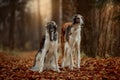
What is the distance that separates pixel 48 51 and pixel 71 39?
43.0 inches

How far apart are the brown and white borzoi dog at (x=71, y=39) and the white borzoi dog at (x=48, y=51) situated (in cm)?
79

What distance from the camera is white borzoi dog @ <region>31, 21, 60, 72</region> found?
12266 millimetres

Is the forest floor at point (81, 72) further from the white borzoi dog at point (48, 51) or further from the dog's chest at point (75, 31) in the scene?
the dog's chest at point (75, 31)

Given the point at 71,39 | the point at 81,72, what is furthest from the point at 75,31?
the point at 81,72

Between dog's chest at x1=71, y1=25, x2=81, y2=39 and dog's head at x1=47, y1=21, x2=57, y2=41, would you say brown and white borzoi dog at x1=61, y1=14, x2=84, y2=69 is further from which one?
dog's head at x1=47, y1=21, x2=57, y2=41

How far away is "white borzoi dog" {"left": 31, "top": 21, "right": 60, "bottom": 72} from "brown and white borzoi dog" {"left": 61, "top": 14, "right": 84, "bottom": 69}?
787mm

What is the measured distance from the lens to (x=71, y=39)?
43.4ft

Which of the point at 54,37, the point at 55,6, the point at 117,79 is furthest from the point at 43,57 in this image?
the point at 55,6

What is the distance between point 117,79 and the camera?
10.8m

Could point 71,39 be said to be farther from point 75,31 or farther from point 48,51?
point 48,51

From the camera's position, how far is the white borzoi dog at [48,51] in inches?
483

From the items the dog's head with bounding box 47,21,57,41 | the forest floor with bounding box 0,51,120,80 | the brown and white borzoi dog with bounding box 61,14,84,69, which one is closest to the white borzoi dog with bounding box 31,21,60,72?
the dog's head with bounding box 47,21,57,41

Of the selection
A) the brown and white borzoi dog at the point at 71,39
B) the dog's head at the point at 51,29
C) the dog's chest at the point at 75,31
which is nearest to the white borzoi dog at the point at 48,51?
the dog's head at the point at 51,29

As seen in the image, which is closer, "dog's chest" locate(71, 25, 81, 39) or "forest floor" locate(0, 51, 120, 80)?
"forest floor" locate(0, 51, 120, 80)
